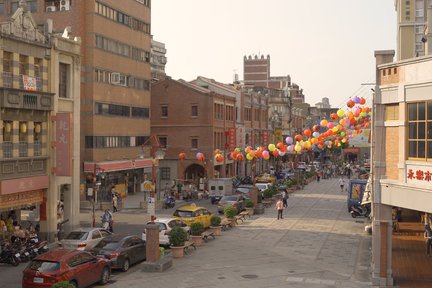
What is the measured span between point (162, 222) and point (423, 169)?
45.9 feet

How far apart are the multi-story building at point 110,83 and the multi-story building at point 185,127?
20.8 feet

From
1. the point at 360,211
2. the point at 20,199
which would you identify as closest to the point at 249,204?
the point at 360,211

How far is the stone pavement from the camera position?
21.2m

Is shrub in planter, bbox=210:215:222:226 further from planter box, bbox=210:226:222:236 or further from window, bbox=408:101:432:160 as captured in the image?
window, bbox=408:101:432:160

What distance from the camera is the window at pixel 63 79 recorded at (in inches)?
1265

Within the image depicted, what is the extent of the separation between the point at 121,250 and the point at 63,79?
13.5m

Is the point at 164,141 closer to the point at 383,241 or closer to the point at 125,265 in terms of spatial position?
the point at 125,265

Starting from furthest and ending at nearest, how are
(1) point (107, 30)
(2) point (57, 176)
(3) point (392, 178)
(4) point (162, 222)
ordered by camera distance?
1. (1) point (107, 30)
2. (2) point (57, 176)
3. (4) point (162, 222)
4. (3) point (392, 178)

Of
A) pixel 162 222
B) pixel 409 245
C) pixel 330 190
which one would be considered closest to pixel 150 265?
pixel 162 222

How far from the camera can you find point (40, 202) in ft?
97.8

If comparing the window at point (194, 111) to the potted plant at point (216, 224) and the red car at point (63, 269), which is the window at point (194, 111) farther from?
the red car at point (63, 269)

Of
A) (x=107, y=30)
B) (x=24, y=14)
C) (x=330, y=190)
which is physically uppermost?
(x=107, y=30)

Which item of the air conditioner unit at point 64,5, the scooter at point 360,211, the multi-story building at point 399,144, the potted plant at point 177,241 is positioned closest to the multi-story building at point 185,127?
the air conditioner unit at point 64,5

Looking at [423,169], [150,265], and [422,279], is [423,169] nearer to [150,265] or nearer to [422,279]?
[422,279]
